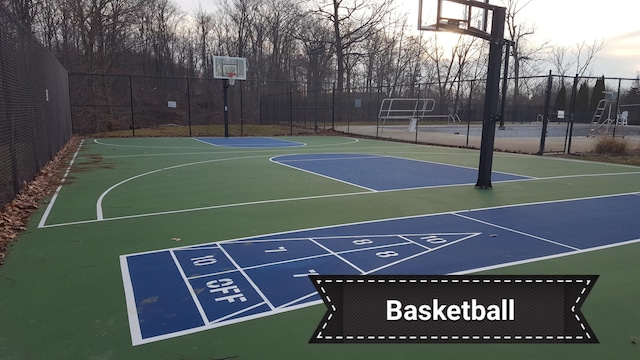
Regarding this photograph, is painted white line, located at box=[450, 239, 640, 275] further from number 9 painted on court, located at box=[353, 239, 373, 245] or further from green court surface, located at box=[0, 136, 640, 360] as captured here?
number 9 painted on court, located at box=[353, 239, 373, 245]

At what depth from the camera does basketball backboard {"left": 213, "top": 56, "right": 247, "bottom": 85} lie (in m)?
21.4

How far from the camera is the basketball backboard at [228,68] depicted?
21.4 meters

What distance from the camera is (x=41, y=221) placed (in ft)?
18.1

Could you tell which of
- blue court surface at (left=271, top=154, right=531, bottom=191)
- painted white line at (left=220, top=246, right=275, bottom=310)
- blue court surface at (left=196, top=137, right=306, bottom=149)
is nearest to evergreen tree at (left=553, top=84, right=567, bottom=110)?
blue court surface at (left=196, top=137, right=306, bottom=149)

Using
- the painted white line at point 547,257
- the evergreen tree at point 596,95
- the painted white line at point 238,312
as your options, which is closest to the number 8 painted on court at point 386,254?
the painted white line at point 547,257

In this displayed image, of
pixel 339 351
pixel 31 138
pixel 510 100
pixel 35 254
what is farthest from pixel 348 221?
pixel 510 100

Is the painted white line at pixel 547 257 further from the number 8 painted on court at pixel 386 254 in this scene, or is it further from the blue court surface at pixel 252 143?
the blue court surface at pixel 252 143

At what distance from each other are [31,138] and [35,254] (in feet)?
16.1

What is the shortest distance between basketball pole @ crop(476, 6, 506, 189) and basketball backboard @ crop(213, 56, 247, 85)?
15800 millimetres

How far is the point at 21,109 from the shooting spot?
24.1 ft

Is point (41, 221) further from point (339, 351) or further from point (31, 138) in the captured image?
point (339, 351)

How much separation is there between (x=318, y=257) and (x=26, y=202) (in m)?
4.77

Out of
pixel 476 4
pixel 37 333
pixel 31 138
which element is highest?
pixel 476 4

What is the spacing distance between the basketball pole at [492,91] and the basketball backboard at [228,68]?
15.8 metres
